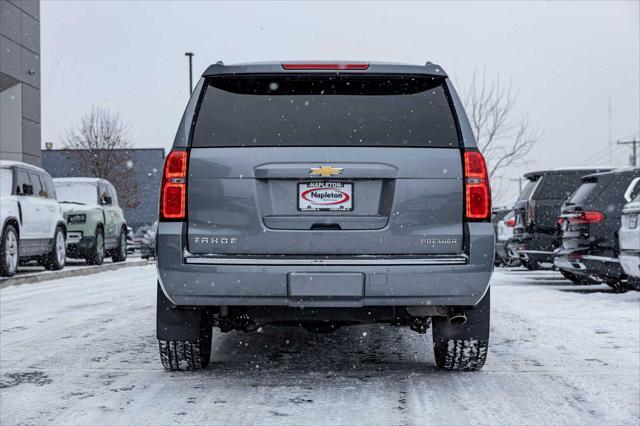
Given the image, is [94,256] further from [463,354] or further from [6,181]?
[463,354]

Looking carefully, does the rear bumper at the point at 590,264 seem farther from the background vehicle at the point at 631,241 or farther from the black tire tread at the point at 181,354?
the black tire tread at the point at 181,354

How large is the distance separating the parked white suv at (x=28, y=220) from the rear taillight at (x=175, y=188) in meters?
8.66

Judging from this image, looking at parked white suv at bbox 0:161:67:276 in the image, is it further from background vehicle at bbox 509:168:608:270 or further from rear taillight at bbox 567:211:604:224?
rear taillight at bbox 567:211:604:224

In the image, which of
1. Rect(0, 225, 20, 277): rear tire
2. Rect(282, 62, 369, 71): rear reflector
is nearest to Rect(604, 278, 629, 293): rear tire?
Rect(282, 62, 369, 71): rear reflector

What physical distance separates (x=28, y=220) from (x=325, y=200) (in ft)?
33.9

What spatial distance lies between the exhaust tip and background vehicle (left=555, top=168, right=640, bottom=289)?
5.98 metres

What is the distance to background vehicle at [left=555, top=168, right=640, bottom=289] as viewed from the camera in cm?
1073

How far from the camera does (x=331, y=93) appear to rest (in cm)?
499

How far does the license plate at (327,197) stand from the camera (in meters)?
4.78

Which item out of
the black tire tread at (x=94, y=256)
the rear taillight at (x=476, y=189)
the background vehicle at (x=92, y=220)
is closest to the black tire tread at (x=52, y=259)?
the background vehicle at (x=92, y=220)

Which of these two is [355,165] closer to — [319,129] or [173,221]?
[319,129]

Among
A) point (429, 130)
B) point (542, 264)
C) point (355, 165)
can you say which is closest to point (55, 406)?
point (355, 165)

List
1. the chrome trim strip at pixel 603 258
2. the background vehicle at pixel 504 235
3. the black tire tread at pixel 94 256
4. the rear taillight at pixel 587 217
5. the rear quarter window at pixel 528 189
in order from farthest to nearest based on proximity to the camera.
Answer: the black tire tread at pixel 94 256 → the background vehicle at pixel 504 235 → the rear quarter window at pixel 528 189 → the rear taillight at pixel 587 217 → the chrome trim strip at pixel 603 258

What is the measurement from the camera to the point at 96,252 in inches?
Result: 724
